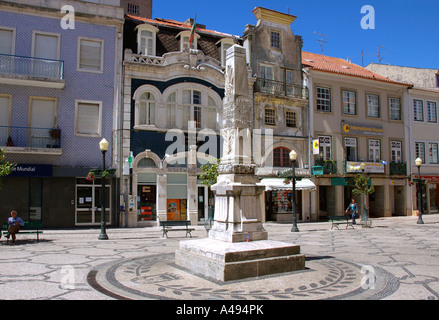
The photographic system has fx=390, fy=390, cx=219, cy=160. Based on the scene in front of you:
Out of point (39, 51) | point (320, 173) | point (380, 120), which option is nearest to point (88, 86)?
point (39, 51)

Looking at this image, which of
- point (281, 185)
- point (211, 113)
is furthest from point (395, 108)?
point (211, 113)

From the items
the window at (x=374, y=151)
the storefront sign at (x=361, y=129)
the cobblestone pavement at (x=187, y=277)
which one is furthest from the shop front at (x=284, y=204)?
the cobblestone pavement at (x=187, y=277)

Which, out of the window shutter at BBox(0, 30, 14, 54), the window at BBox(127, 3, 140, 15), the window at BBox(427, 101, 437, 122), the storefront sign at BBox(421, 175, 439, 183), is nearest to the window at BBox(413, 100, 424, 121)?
the window at BBox(427, 101, 437, 122)

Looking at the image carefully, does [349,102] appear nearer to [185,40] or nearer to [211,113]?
[211,113]

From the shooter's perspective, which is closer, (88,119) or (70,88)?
(70,88)

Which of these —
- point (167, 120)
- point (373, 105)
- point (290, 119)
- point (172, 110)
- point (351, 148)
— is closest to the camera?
point (167, 120)

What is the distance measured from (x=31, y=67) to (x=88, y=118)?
375 centimetres

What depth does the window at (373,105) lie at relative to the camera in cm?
2985

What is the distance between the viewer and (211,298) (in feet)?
20.6

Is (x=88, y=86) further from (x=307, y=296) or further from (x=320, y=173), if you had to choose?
(x=307, y=296)

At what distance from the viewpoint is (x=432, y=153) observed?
1270 inches

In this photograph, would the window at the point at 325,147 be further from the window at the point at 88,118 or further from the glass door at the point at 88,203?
the window at the point at 88,118

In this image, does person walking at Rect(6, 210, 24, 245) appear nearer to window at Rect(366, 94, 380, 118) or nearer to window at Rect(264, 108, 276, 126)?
window at Rect(264, 108, 276, 126)
